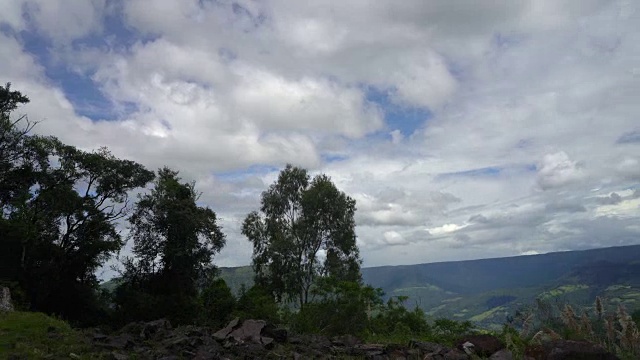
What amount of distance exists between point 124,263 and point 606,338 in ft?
129

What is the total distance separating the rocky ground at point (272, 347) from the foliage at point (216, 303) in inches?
914

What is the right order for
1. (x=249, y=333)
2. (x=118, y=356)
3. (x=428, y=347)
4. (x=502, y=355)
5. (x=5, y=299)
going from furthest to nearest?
(x=5, y=299) → (x=249, y=333) → (x=428, y=347) → (x=502, y=355) → (x=118, y=356)

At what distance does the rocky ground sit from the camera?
13.6 metres

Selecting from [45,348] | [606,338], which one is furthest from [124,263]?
[606,338]

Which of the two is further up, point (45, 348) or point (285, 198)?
point (285, 198)

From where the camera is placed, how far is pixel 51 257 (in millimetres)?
39875

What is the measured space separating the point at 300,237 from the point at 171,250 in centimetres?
1422

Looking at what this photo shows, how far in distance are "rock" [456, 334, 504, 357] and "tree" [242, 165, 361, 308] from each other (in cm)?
3072

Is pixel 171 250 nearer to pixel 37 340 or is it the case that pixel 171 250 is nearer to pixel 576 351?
pixel 37 340

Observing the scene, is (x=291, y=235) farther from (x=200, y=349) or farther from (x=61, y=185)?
(x=200, y=349)

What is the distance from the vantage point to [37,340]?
52.7ft

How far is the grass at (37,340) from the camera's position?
14064 mm

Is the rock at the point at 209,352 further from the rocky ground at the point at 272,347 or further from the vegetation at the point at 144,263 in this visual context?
the vegetation at the point at 144,263

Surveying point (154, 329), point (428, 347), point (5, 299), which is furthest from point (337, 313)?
point (5, 299)
